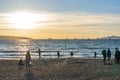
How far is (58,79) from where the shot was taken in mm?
25703

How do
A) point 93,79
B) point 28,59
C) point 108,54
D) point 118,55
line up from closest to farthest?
point 93,79
point 28,59
point 118,55
point 108,54

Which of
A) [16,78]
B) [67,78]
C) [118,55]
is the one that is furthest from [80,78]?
[118,55]

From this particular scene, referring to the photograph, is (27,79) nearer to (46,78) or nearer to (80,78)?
(46,78)

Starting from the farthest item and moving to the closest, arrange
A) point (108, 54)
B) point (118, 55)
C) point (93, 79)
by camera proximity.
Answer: point (108, 54)
point (118, 55)
point (93, 79)

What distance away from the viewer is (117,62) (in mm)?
39188

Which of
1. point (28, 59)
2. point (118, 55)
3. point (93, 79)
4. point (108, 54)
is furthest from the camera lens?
point (108, 54)

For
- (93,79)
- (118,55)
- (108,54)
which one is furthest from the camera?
(108,54)

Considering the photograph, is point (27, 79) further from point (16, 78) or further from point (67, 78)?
point (67, 78)

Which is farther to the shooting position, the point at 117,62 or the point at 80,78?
the point at 117,62

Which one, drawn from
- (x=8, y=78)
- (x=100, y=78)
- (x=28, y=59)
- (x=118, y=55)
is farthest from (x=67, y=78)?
(x=118, y=55)

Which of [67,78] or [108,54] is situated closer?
[67,78]

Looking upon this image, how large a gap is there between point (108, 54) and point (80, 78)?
15.5 meters

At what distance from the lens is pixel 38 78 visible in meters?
26.4

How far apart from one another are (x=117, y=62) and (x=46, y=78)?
48.5ft
